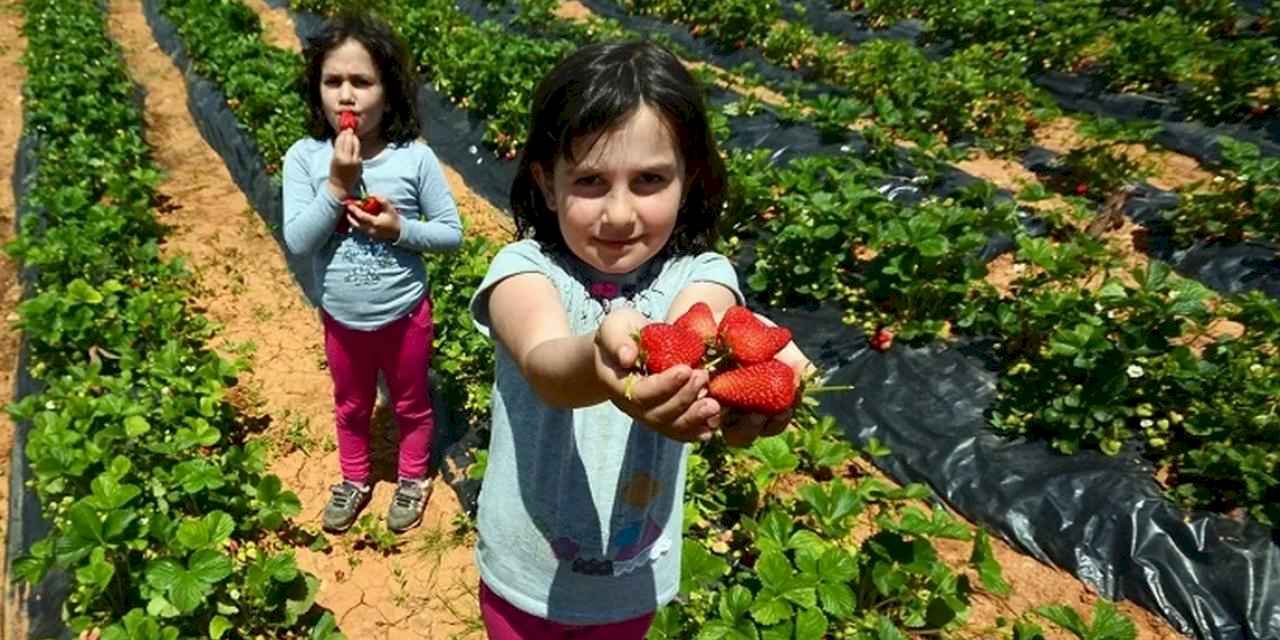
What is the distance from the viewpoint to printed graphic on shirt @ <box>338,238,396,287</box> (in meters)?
2.71

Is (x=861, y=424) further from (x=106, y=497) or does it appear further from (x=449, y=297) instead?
(x=106, y=497)

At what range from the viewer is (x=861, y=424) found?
4203 mm

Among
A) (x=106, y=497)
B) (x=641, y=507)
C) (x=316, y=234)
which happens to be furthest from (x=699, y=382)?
(x=106, y=497)

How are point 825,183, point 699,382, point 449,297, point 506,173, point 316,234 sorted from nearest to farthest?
point 699,382, point 316,234, point 449,297, point 825,183, point 506,173

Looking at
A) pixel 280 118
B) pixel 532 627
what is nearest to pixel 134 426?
pixel 532 627

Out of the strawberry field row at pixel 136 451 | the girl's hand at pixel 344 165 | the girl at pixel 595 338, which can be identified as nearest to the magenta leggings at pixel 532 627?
the girl at pixel 595 338

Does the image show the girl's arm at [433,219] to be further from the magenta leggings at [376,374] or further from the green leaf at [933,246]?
the green leaf at [933,246]

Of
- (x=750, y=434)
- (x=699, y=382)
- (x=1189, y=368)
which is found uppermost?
(x=699, y=382)

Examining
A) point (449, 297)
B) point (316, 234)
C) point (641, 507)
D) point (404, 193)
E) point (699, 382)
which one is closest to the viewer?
point (699, 382)

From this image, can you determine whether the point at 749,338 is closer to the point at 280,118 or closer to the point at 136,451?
the point at 136,451

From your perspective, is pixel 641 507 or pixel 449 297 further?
pixel 449 297

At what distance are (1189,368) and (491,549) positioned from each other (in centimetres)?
340

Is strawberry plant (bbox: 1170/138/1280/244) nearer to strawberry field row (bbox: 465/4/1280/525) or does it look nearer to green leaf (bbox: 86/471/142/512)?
strawberry field row (bbox: 465/4/1280/525)

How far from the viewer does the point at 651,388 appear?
39.0 inches
